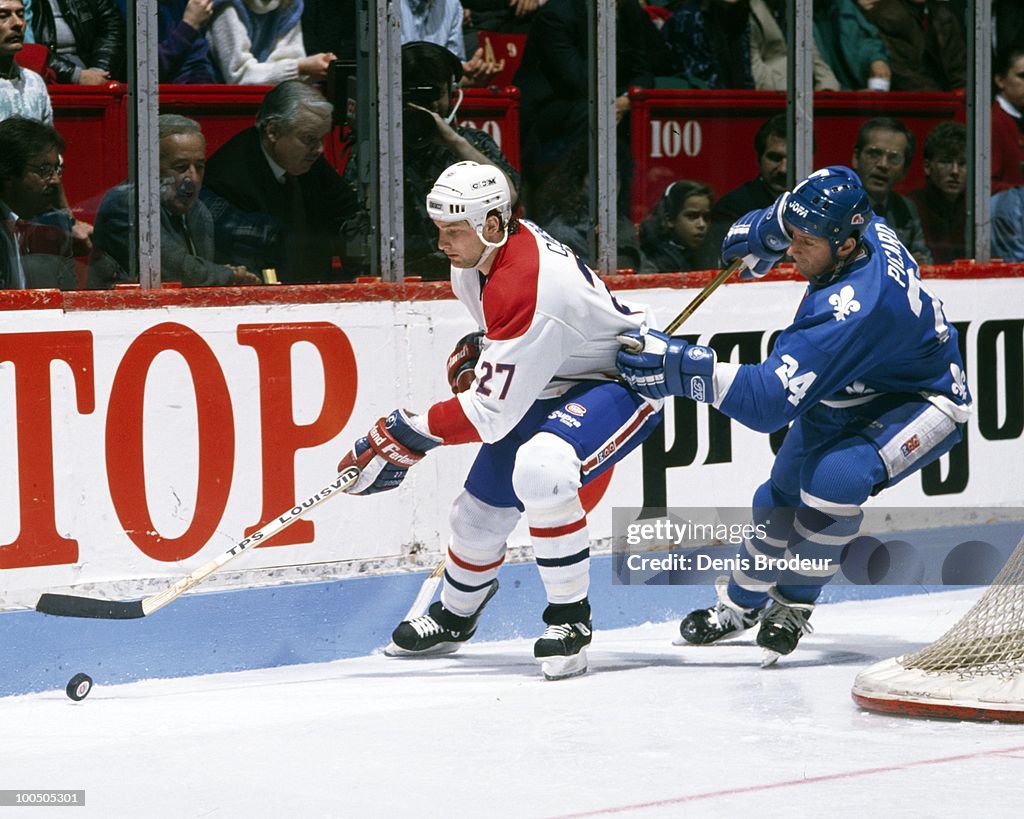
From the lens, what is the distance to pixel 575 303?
188 inches

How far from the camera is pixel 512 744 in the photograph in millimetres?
4094

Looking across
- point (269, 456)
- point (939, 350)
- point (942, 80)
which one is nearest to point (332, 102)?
point (269, 456)

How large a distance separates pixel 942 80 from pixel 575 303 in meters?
2.54

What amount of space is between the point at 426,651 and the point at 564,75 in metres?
1.94

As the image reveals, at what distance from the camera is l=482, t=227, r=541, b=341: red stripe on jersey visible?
185 inches

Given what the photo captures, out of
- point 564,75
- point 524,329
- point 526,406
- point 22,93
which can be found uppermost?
point 564,75

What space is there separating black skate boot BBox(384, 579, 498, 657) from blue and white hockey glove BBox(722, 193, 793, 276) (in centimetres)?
120

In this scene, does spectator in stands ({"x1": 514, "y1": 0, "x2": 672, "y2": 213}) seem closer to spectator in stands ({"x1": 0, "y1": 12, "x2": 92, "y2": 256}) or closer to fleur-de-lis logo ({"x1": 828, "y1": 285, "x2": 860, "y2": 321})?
fleur-de-lis logo ({"x1": 828, "y1": 285, "x2": 860, "y2": 321})

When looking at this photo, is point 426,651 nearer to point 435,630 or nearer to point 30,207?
point 435,630

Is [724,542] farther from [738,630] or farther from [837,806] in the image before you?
[837,806]

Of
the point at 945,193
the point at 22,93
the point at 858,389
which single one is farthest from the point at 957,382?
the point at 22,93

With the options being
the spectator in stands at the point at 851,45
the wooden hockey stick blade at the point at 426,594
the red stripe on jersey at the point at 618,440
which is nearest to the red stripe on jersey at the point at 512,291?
the red stripe on jersey at the point at 618,440

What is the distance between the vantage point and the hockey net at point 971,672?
4.23m

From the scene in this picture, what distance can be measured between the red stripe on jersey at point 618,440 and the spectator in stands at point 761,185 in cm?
136
